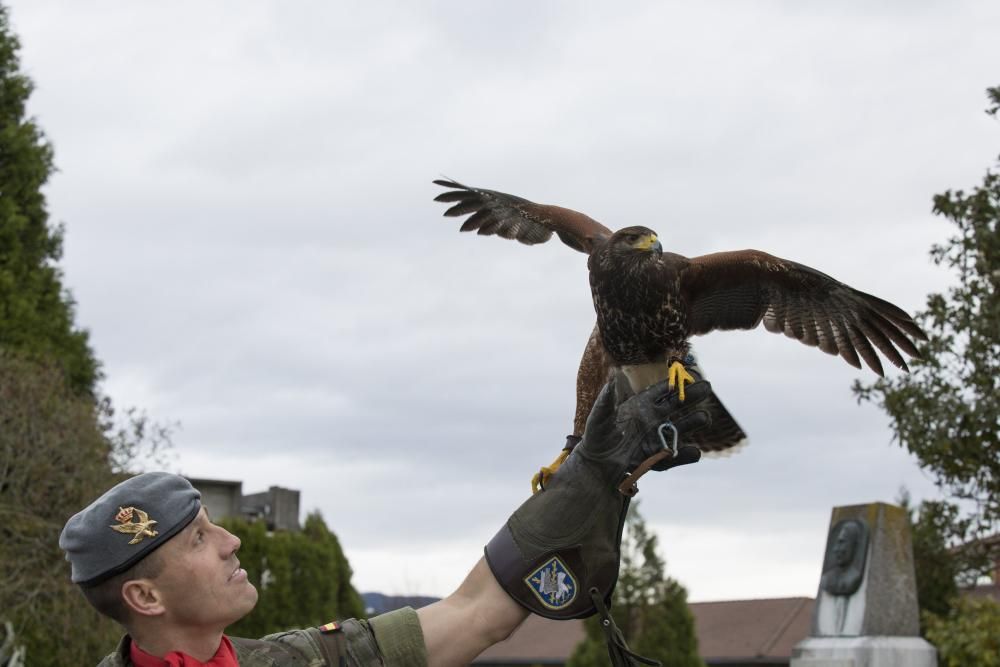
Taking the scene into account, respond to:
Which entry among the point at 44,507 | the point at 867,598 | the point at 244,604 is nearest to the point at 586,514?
the point at 244,604

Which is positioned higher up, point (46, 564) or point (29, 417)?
point (29, 417)

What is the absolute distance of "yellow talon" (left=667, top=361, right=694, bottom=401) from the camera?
262cm

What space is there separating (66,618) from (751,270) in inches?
443

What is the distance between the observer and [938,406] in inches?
470

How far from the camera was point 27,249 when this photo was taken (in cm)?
2020

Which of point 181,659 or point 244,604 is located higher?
point 244,604

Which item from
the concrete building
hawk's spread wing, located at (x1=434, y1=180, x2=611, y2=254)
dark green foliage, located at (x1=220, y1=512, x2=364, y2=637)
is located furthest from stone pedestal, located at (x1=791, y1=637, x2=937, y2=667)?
the concrete building

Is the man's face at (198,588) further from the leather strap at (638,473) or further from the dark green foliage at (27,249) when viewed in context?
the dark green foliage at (27,249)

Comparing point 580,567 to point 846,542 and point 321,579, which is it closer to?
point 846,542

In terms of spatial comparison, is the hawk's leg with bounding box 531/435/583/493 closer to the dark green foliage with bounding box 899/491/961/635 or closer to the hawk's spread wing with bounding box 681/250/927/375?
the hawk's spread wing with bounding box 681/250/927/375

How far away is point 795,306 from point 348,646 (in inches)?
69.7

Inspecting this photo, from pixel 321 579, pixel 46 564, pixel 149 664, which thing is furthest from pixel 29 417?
pixel 149 664

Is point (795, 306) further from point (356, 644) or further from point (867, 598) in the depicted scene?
point (867, 598)

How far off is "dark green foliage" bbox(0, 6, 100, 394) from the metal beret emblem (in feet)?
56.9
